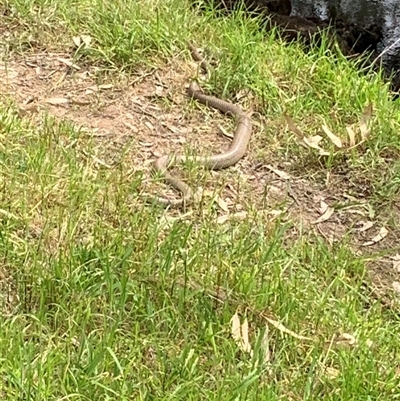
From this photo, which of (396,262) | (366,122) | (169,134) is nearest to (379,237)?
(396,262)

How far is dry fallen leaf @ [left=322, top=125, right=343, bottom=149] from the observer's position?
16.2 ft

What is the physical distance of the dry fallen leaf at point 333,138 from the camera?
4.95 m

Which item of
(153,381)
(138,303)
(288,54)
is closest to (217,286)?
(138,303)

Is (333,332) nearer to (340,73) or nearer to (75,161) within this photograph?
(75,161)

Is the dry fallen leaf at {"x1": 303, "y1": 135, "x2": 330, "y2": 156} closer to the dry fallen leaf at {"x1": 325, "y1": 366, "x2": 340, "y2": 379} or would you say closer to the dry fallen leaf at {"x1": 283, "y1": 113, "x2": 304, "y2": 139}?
the dry fallen leaf at {"x1": 283, "y1": 113, "x2": 304, "y2": 139}

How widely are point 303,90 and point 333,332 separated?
100 inches

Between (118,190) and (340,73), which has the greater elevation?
(340,73)

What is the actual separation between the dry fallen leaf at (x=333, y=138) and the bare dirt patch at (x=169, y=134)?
26 cm

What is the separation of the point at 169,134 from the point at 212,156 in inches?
14.8

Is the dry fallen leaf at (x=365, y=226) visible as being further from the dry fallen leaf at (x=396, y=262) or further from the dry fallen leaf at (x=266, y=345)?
the dry fallen leaf at (x=266, y=345)

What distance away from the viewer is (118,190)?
402 cm

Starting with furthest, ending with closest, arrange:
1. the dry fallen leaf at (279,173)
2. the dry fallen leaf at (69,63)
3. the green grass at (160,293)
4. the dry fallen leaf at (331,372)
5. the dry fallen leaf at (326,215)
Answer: the dry fallen leaf at (69,63)
the dry fallen leaf at (279,173)
the dry fallen leaf at (326,215)
the dry fallen leaf at (331,372)
the green grass at (160,293)

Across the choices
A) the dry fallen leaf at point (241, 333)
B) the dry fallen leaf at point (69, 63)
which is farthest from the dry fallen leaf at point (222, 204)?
the dry fallen leaf at point (69, 63)

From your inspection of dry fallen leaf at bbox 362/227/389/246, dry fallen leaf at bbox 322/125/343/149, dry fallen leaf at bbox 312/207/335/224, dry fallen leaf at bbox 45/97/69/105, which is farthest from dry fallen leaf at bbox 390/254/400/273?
dry fallen leaf at bbox 45/97/69/105
